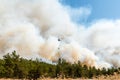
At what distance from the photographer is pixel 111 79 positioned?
12.3 m

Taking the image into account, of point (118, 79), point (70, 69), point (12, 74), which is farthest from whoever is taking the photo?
point (70, 69)

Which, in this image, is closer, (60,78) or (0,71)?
(60,78)

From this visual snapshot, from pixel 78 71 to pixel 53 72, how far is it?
9.00 m

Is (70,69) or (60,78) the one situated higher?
(70,69)

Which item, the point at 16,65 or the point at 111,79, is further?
the point at 16,65

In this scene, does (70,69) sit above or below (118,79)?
above

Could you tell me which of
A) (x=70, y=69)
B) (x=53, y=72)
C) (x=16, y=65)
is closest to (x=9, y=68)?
(x=16, y=65)

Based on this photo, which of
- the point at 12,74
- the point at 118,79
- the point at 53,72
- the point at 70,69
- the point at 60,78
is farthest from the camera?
the point at 70,69

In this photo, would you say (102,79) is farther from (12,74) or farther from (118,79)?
(12,74)

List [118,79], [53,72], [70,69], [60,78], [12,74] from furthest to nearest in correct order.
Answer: [70,69], [53,72], [12,74], [60,78], [118,79]

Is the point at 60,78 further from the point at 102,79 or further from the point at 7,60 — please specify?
the point at 7,60

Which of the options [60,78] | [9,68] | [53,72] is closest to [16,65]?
[9,68]

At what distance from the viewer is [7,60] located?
173 feet

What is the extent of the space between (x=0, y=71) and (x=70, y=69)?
2655 cm
